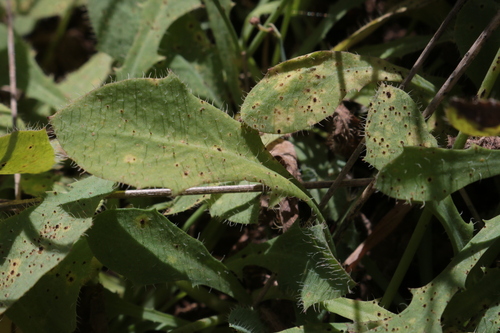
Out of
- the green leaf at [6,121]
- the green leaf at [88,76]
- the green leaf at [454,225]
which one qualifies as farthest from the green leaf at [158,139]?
the green leaf at [88,76]

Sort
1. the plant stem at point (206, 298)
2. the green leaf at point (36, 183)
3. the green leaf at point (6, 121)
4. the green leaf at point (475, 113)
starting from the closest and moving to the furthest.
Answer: the green leaf at point (475, 113) → the plant stem at point (206, 298) → the green leaf at point (36, 183) → the green leaf at point (6, 121)

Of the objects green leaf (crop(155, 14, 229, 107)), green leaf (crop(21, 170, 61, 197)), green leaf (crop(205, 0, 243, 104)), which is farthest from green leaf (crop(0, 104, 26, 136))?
green leaf (crop(205, 0, 243, 104))

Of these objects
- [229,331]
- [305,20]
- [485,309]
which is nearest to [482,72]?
[485,309]

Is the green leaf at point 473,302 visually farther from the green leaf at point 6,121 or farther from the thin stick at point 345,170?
the green leaf at point 6,121

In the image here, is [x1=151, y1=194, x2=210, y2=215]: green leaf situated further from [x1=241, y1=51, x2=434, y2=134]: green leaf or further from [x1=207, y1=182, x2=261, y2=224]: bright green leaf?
[x1=241, y1=51, x2=434, y2=134]: green leaf

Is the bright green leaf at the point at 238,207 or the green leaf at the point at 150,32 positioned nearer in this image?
the bright green leaf at the point at 238,207

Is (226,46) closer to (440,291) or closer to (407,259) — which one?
(407,259)

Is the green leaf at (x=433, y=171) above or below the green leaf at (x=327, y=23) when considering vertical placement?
below
